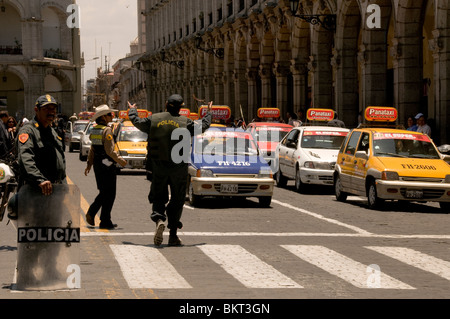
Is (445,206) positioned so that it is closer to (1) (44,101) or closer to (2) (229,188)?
(2) (229,188)

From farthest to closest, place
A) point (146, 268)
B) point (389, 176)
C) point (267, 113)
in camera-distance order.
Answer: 1. point (267, 113)
2. point (389, 176)
3. point (146, 268)

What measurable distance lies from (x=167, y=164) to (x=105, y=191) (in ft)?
8.27

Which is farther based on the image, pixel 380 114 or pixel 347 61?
pixel 347 61

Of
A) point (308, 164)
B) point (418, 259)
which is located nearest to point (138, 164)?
point (308, 164)

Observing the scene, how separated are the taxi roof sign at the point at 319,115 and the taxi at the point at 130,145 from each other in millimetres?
5247

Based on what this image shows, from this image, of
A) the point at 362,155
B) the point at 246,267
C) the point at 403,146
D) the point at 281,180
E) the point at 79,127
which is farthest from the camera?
the point at 79,127

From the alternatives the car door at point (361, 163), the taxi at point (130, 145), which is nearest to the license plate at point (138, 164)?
the taxi at point (130, 145)

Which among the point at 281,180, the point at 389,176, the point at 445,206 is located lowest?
the point at 445,206

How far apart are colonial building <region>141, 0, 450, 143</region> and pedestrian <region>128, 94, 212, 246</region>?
1605cm

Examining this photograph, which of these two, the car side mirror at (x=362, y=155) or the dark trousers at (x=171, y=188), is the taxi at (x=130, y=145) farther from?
the dark trousers at (x=171, y=188)

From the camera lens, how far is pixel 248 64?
50.6m

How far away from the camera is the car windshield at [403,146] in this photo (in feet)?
62.0

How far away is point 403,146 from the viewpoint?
1906 centimetres
